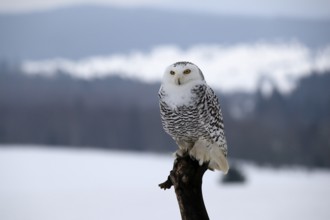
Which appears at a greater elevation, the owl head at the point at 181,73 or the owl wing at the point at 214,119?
the owl head at the point at 181,73

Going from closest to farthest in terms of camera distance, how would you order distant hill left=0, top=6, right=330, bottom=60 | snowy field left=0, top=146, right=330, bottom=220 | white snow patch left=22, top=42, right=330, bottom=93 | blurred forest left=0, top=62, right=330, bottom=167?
snowy field left=0, top=146, right=330, bottom=220
blurred forest left=0, top=62, right=330, bottom=167
white snow patch left=22, top=42, right=330, bottom=93
distant hill left=0, top=6, right=330, bottom=60

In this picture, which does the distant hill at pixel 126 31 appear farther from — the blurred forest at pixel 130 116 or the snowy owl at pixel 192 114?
the snowy owl at pixel 192 114

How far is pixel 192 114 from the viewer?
4766 millimetres

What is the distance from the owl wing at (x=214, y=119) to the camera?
4.86 m

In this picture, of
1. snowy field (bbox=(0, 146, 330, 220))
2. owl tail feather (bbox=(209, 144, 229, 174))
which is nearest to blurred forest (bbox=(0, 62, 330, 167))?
snowy field (bbox=(0, 146, 330, 220))

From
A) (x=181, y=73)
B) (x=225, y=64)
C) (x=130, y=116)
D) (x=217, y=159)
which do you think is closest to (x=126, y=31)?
(x=225, y=64)

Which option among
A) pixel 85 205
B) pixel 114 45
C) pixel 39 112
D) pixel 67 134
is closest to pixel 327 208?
pixel 85 205

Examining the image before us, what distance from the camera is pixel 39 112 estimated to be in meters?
Result: 40.0

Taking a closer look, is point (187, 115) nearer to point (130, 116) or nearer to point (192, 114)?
point (192, 114)

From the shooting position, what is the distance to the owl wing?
15.9ft

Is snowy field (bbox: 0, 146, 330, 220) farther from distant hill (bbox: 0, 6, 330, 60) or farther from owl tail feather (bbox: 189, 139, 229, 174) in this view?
distant hill (bbox: 0, 6, 330, 60)

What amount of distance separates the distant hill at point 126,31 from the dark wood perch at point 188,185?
4570 centimetres

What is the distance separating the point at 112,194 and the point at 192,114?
10067 mm

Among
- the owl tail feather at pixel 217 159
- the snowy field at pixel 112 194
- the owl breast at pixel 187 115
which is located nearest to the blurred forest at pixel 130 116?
the snowy field at pixel 112 194
